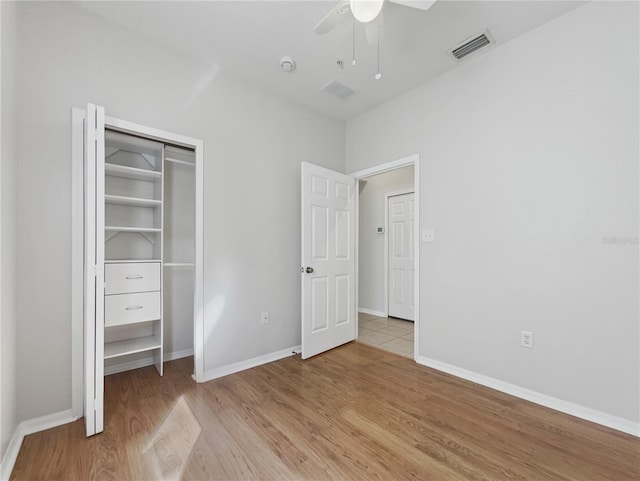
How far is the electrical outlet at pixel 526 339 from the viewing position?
84.7 inches

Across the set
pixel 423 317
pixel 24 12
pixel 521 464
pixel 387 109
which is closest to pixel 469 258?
pixel 423 317

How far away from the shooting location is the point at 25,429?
172 centimetres

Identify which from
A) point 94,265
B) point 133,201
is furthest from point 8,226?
point 133,201

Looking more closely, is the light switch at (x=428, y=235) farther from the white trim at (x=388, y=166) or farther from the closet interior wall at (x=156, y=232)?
the closet interior wall at (x=156, y=232)

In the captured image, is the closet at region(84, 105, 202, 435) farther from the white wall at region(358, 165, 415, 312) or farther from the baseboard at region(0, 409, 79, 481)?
the white wall at region(358, 165, 415, 312)

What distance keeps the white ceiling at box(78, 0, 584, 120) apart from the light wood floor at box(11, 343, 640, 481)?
2.82m

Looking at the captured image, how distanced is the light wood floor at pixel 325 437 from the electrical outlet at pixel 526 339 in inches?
16.4

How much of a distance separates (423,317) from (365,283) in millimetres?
2285

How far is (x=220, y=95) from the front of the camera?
2621 millimetres

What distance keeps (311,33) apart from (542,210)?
2.23 meters

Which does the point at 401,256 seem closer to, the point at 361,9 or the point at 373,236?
the point at 373,236

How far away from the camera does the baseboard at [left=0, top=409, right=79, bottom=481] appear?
4.65ft

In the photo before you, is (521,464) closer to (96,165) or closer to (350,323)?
(350,323)

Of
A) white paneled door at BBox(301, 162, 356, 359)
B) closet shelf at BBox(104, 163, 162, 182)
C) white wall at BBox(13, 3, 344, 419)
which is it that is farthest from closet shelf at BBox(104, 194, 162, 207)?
white paneled door at BBox(301, 162, 356, 359)
